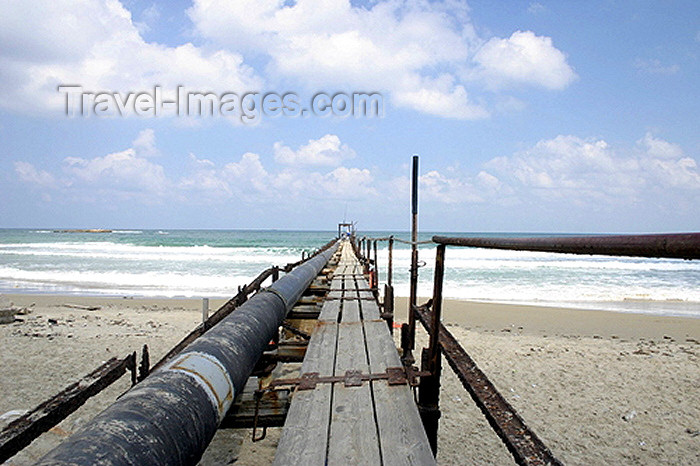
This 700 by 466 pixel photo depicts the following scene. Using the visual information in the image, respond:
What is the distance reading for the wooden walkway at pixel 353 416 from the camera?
2170mm

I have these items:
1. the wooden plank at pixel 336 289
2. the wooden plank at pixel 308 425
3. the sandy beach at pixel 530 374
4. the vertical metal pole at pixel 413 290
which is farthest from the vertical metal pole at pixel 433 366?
the wooden plank at pixel 336 289

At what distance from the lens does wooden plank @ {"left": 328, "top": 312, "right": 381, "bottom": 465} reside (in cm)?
Answer: 217

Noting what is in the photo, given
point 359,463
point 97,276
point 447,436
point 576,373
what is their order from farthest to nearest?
point 97,276 < point 576,373 < point 447,436 < point 359,463

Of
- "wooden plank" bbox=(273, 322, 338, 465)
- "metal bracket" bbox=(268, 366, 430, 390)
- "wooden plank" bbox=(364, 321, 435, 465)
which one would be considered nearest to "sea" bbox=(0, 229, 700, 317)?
"metal bracket" bbox=(268, 366, 430, 390)

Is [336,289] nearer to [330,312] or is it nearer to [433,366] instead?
[330,312]

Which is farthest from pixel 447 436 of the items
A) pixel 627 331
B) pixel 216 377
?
pixel 627 331

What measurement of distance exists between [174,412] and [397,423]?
1283 mm

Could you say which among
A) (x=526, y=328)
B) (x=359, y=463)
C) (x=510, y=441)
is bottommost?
(x=526, y=328)

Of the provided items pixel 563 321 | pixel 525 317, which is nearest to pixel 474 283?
pixel 525 317

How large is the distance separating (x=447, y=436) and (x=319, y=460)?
137 inches

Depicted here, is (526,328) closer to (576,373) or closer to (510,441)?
(576,373)

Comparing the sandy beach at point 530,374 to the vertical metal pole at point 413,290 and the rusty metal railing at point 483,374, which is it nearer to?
the vertical metal pole at point 413,290

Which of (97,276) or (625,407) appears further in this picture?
(97,276)

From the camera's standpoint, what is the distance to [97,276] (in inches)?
858
